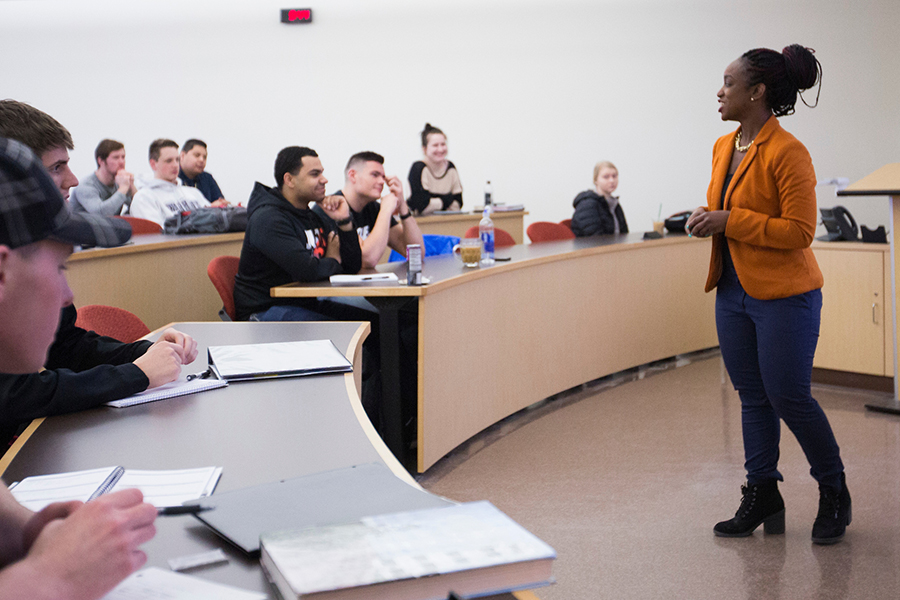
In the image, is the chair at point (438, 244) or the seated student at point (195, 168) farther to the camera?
the seated student at point (195, 168)

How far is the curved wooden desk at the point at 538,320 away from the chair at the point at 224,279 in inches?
15.0

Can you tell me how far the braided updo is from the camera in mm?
2229

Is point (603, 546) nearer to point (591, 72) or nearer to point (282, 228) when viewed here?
point (282, 228)

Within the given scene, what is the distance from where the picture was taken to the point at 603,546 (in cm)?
240

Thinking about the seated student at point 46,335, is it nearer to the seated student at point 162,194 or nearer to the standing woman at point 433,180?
the seated student at point 162,194

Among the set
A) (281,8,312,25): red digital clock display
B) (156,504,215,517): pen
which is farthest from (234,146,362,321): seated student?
(281,8,312,25): red digital clock display

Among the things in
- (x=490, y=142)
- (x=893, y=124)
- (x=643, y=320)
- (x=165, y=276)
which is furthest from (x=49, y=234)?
(x=893, y=124)

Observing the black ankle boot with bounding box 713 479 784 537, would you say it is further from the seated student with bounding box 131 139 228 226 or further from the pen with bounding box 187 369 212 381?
the seated student with bounding box 131 139 228 226

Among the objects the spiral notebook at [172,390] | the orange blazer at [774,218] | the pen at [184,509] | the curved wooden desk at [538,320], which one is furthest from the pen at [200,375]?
the orange blazer at [774,218]

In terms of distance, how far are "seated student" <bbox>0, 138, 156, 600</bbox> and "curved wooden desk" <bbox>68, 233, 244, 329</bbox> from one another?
8.25ft

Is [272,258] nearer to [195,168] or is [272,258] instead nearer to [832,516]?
[832,516]

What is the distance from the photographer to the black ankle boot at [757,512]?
2424 mm

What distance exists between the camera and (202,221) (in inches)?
161

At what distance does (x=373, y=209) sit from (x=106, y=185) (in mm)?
1779
